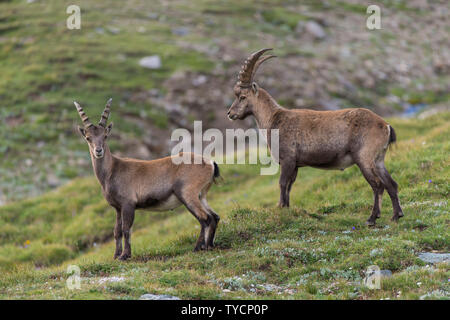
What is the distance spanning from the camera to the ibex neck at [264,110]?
45.2 ft

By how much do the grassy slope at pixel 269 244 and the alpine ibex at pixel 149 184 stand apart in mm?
696

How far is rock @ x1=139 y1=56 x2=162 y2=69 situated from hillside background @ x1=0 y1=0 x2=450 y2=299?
0.46 m

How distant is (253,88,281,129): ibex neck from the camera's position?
13.8m

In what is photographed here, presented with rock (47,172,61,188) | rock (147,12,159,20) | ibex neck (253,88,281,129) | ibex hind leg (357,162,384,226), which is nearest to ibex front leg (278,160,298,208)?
ibex neck (253,88,281,129)

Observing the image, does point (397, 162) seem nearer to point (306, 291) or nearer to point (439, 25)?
point (306, 291)

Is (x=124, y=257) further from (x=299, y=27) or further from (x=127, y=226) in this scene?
(x=299, y=27)

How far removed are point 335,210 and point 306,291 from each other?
527 centimetres

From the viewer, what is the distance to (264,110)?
13.9m

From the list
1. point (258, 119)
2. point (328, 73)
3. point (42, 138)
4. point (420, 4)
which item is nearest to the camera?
point (258, 119)

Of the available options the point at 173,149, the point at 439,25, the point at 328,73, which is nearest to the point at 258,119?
the point at 173,149

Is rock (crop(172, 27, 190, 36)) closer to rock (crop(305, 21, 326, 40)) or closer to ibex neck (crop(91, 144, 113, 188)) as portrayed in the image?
rock (crop(305, 21, 326, 40))

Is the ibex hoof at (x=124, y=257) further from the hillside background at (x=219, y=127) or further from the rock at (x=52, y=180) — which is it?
the rock at (x=52, y=180)

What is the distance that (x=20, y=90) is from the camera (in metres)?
31.1

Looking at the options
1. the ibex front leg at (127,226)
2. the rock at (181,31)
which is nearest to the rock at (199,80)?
the rock at (181,31)
